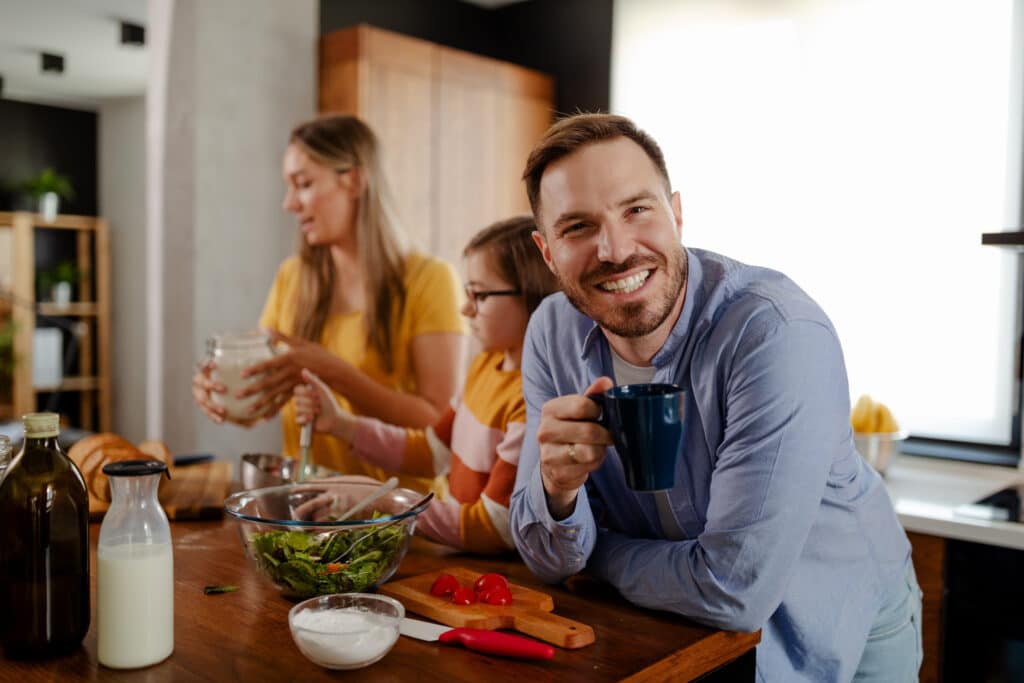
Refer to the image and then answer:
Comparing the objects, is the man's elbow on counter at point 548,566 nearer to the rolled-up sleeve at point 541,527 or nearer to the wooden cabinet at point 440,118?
the rolled-up sleeve at point 541,527

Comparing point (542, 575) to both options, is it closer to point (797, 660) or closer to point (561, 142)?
point (797, 660)

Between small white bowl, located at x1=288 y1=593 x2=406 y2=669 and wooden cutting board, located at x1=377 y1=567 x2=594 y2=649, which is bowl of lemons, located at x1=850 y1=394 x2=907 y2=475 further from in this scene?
small white bowl, located at x1=288 y1=593 x2=406 y2=669

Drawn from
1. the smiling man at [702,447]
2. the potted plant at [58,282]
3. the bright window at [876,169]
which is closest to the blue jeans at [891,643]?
the smiling man at [702,447]

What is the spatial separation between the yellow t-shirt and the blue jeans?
1171mm

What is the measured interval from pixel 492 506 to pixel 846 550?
0.54m

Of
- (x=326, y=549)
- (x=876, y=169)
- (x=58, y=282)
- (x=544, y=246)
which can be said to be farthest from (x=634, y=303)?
(x=58, y=282)

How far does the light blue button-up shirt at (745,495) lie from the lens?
3.85ft

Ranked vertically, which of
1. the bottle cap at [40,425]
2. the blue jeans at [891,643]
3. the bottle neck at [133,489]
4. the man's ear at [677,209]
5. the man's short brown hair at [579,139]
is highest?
the man's short brown hair at [579,139]

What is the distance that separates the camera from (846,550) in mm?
1324

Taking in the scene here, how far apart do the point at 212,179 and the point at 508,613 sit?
2.46 m

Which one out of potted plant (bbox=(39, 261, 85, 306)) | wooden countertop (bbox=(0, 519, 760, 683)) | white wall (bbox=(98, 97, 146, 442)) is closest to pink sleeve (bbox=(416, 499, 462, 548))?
wooden countertop (bbox=(0, 519, 760, 683))

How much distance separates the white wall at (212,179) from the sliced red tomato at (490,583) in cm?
220

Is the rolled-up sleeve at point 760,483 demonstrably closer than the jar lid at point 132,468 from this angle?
No

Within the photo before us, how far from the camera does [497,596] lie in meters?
1.21
